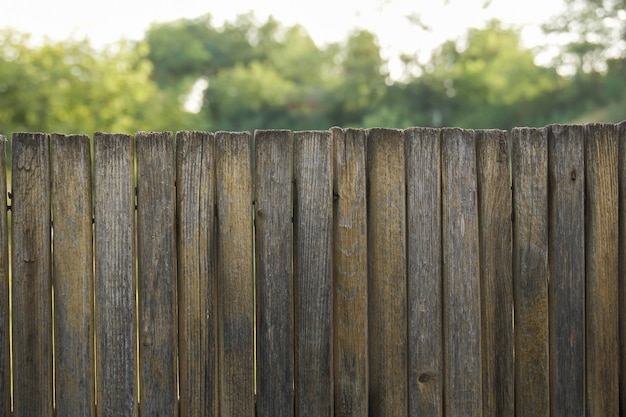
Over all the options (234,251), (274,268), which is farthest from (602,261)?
(234,251)

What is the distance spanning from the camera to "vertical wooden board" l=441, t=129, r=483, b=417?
9.43 feet

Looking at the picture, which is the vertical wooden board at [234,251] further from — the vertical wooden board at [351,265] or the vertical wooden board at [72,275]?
the vertical wooden board at [72,275]

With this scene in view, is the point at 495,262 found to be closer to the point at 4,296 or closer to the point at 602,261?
the point at 602,261

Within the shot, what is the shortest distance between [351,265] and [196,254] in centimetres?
62

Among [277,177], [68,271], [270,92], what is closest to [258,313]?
[277,177]

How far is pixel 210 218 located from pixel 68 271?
0.59 meters

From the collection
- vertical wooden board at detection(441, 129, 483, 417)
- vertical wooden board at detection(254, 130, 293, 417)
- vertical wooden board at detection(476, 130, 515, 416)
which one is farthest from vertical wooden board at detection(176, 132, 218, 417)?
vertical wooden board at detection(476, 130, 515, 416)

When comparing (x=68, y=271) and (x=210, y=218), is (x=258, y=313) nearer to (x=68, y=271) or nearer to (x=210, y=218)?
(x=210, y=218)

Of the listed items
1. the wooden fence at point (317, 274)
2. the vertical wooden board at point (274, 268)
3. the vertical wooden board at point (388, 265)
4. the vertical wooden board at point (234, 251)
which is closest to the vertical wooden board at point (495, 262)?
the wooden fence at point (317, 274)

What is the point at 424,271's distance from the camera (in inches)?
113

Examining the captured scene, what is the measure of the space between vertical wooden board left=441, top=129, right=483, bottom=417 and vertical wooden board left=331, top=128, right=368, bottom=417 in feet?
1.13

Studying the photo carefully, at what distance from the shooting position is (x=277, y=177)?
279 centimetres

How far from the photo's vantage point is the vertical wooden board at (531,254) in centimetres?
291

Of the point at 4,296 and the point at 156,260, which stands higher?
the point at 156,260
